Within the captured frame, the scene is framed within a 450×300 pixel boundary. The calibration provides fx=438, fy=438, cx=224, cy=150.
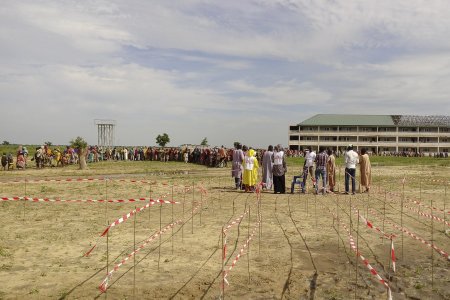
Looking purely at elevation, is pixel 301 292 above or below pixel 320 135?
below

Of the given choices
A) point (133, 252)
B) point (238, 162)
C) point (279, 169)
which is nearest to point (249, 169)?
point (238, 162)

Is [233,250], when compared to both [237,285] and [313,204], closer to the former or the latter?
[237,285]

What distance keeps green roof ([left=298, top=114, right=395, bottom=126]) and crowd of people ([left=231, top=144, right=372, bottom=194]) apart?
77713 millimetres

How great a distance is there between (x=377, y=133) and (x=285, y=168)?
263ft

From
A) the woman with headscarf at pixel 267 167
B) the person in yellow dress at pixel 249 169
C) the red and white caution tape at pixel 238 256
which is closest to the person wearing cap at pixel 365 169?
the woman with headscarf at pixel 267 167

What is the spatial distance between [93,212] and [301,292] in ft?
25.4

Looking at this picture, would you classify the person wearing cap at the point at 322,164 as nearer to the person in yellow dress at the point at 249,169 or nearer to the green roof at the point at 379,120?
the person in yellow dress at the point at 249,169

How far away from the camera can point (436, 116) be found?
9362cm

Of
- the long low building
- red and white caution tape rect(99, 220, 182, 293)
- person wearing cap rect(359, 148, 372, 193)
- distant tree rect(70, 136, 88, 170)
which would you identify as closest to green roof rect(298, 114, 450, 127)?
the long low building

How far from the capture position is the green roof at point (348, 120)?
92.4 m

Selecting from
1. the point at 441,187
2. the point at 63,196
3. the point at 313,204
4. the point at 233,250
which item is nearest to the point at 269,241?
the point at 233,250

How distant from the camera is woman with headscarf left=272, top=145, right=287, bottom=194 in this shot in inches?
637

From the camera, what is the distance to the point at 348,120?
9400 cm

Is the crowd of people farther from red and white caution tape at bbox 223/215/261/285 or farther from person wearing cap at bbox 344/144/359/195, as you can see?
red and white caution tape at bbox 223/215/261/285
